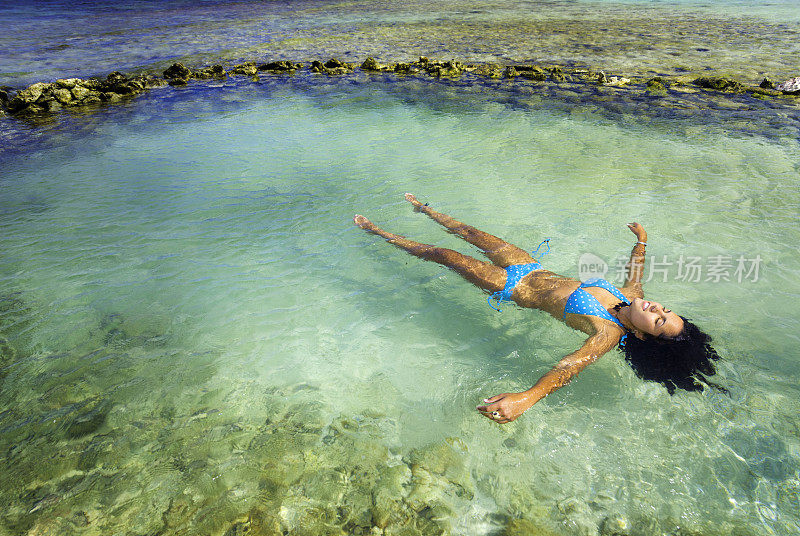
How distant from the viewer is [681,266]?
5.81 metres

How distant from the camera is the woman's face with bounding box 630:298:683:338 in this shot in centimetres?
412

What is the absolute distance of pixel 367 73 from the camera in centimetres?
1572

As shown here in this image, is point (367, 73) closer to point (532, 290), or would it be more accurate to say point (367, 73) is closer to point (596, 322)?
point (532, 290)

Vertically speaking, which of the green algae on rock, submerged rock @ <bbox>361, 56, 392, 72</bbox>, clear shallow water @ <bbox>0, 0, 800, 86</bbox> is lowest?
the green algae on rock

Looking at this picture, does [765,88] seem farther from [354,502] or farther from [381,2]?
[381,2]

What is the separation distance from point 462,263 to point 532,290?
940 millimetres

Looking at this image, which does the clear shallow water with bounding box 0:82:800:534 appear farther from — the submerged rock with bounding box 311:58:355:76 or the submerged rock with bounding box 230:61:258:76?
the submerged rock with bounding box 311:58:355:76

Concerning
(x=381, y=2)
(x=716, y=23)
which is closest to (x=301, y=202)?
(x=716, y=23)

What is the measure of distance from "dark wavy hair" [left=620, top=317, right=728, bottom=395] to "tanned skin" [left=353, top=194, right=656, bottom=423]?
20 cm

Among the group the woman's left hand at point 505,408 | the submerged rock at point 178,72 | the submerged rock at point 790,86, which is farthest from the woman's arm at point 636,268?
the submerged rock at point 178,72

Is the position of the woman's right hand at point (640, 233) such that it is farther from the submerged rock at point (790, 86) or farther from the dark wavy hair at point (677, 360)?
the submerged rock at point (790, 86)

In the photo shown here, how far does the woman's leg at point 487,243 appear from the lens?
5465 mm

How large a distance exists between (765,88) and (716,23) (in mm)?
13968

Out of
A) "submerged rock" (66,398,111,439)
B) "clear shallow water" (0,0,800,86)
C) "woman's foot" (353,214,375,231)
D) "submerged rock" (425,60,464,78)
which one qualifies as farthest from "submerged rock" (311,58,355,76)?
"submerged rock" (66,398,111,439)
